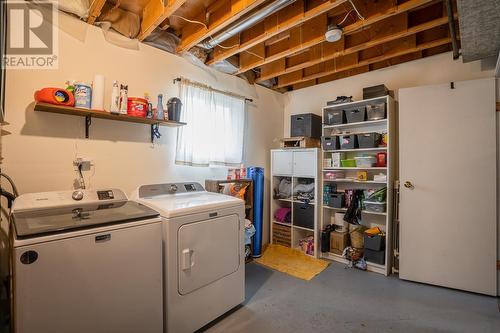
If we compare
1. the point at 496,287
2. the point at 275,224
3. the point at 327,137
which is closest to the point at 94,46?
the point at 327,137

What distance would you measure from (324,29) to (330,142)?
140 centimetres

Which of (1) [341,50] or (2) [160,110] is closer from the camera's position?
(2) [160,110]

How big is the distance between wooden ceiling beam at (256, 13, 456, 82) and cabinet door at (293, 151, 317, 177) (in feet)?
3.73

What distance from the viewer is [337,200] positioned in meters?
3.25

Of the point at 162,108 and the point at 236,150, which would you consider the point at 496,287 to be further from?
the point at 162,108

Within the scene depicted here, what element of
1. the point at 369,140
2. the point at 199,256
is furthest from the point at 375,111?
the point at 199,256

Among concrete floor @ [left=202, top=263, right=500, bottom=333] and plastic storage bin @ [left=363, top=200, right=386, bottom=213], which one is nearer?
concrete floor @ [left=202, top=263, right=500, bottom=333]

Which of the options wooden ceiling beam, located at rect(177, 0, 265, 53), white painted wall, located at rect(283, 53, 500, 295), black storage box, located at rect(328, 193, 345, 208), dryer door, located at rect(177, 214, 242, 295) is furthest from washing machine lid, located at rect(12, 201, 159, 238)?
white painted wall, located at rect(283, 53, 500, 295)

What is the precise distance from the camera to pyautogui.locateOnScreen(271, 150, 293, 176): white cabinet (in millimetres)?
3577

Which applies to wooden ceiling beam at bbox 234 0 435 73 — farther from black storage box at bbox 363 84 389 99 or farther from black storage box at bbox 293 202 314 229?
black storage box at bbox 293 202 314 229

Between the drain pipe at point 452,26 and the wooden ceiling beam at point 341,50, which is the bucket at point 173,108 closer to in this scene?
the wooden ceiling beam at point 341,50

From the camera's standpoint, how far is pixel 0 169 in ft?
5.69

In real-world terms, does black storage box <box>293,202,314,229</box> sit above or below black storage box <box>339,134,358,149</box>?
below

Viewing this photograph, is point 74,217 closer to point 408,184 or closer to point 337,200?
point 337,200
